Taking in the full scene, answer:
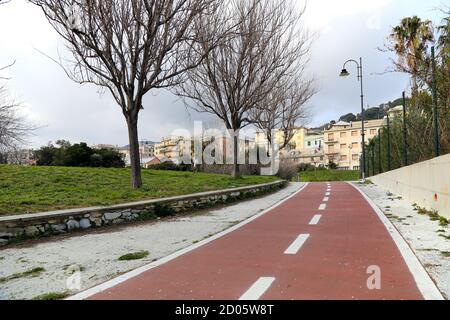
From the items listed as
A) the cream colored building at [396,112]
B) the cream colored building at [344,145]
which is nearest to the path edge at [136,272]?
the cream colored building at [396,112]

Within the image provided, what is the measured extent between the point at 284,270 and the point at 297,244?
6.75 ft

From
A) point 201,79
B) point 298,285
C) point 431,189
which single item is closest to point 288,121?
point 201,79

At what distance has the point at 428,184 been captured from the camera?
12.4 m

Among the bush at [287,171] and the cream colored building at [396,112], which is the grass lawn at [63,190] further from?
the bush at [287,171]

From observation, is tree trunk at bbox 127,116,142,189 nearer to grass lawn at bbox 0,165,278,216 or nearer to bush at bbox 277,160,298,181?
grass lawn at bbox 0,165,278,216

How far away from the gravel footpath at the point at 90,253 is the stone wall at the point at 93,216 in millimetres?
471

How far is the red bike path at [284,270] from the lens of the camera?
4.95m

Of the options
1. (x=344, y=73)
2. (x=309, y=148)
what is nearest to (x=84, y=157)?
(x=344, y=73)

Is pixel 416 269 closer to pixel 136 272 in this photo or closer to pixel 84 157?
pixel 136 272

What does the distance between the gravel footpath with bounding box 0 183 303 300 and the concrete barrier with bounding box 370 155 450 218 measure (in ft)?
16.9

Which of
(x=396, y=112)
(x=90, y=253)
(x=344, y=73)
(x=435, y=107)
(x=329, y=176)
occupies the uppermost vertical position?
(x=344, y=73)
